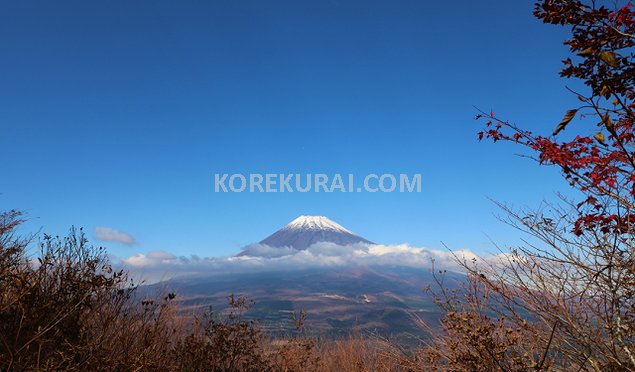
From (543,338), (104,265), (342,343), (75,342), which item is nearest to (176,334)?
(104,265)

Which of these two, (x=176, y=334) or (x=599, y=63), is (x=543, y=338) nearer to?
(x=599, y=63)

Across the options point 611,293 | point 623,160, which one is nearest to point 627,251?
point 611,293

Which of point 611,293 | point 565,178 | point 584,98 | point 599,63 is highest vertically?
point 599,63

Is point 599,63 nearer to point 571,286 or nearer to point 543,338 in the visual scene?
point 571,286

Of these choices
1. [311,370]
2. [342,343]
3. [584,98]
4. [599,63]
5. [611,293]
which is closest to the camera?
[584,98]

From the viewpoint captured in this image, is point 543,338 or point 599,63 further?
point 543,338

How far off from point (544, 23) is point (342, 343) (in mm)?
11212

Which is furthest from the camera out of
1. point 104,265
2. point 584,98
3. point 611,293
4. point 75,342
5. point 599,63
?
point 104,265

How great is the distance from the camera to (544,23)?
497 cm

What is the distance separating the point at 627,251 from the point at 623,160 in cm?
112

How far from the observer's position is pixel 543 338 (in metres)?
5.85

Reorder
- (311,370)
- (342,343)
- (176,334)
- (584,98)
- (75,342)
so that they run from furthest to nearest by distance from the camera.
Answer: (342,343), (311,370), (176,334), (75,342), (584,98)

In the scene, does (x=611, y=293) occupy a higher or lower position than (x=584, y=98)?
lower

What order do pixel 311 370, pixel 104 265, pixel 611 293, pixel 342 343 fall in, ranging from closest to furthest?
pixel 611 293 < pixel 104 265 < pixel 311 370 < pixel 342 343
